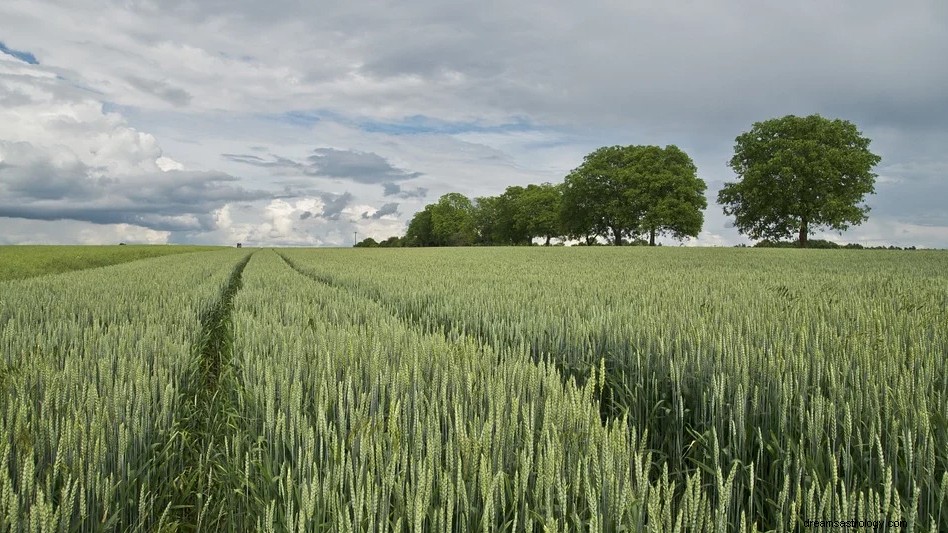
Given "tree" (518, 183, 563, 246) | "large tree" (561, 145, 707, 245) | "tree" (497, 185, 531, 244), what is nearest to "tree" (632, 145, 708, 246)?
"large tree" (561, 145, 707, 245)

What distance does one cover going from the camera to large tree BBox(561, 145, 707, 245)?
182 feet

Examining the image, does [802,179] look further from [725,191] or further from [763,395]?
[763,395]

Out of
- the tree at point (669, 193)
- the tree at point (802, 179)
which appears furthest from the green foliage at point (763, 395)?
the tree at point (669, 193)

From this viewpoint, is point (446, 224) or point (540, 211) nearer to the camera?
point (540, 211)

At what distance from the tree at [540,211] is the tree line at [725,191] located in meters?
0.14

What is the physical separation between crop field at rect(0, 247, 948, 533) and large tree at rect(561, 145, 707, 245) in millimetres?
52502

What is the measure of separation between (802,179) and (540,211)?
39.1 metres

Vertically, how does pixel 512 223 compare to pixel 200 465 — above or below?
above

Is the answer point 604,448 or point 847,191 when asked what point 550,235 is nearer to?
point 847,191

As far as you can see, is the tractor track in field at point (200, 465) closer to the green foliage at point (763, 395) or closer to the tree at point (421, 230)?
the green foliage at point (763, 395)

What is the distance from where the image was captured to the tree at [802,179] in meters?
43.8

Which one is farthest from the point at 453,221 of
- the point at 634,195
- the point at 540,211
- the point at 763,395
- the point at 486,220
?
the point at 763,395

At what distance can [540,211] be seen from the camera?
79875mm

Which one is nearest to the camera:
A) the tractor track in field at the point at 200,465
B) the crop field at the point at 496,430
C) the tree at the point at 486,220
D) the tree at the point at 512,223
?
the crop field at the point at 496,430
